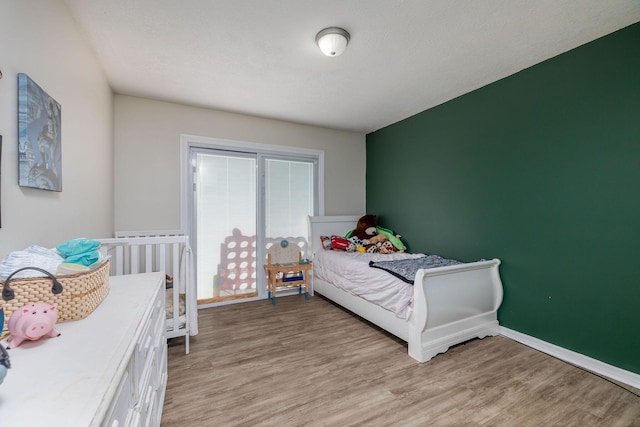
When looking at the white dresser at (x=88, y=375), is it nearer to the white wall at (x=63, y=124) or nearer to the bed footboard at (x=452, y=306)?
the white wall at (x=63, y=124)

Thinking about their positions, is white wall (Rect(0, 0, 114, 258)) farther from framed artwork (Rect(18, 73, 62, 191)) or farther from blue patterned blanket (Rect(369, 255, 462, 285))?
blue patterned blanket (Rect(369, 255, 462, 285))

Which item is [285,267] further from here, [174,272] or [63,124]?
Result: [63,124]

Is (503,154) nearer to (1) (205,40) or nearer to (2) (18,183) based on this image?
(1) (205,40)

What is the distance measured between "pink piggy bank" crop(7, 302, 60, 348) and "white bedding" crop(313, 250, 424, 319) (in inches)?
83.8

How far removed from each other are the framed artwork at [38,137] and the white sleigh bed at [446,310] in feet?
7.73

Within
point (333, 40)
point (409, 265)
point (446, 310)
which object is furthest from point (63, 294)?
point (409, 265)

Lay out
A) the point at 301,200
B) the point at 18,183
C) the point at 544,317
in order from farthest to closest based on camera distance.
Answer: the point at 301,200, the point at 544,317, the point at 18,183

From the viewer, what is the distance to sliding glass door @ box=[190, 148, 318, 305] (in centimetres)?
341

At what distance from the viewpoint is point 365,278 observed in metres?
2.73

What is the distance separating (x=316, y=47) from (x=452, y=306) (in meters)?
2.36

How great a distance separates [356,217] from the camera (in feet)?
13.9

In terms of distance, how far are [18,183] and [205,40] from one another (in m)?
1.49

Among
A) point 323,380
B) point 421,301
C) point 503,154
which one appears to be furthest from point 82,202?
point 503,154

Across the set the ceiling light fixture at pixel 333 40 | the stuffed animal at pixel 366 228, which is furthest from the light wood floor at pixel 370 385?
the ceiling light fixture at pixel 333 40
